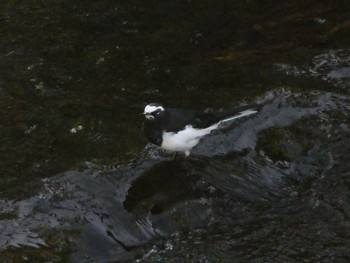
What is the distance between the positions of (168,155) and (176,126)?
0.64 meters

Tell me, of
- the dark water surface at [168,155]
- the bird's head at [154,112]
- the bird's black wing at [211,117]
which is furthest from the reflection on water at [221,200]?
the bird's head at [154,112]

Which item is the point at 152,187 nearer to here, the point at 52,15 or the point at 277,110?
the point at 277,110

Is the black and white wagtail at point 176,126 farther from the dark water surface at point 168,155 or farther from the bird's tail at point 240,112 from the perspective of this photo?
the dark water surface at point 168,155

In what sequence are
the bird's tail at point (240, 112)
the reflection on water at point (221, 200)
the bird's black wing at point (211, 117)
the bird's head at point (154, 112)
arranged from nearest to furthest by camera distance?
the reflection on water at point (221, 200), the bird's head at point (154, 112), the bird's black wing at point (211, 117), the bird's tail at point (240, 112)

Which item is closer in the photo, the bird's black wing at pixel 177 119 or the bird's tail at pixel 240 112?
the bird's black wing at pixel 177 119

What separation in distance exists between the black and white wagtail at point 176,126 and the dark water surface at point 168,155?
0.40 m

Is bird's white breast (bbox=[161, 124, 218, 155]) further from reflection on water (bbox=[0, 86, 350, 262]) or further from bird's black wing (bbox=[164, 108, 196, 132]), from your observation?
reflection on water (bbox=[0, 86, 350, 262])

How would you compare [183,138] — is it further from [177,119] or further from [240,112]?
[240,112]

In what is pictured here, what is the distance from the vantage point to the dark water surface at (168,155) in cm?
654

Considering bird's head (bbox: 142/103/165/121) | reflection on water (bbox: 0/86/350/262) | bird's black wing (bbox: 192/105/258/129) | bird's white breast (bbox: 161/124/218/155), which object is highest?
bird's head (bbox: 142/103/165/121)

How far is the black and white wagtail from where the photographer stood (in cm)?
697

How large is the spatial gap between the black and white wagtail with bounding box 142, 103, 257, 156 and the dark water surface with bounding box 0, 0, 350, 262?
0.40 m

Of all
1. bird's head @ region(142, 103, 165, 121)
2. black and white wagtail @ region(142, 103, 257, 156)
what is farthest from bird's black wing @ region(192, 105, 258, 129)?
bird's head @ region(142, 103, 165, 121)

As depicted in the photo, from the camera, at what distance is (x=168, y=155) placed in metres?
7.53
